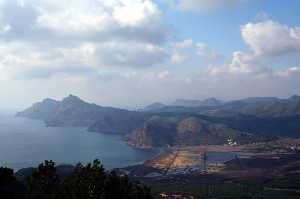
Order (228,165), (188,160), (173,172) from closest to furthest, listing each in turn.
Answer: (173,172), (228,165), (188,160)

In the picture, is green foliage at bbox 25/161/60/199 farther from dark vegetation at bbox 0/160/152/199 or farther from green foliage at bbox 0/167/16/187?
green foliage at bbox 0/167/16/187

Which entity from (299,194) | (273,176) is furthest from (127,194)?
(273,176)

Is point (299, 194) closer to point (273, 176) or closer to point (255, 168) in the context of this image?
point (273, 176)

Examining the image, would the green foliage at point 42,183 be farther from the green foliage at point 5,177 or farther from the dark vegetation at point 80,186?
the green foliage at point 5,177

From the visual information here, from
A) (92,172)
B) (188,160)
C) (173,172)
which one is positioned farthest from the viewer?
(188,160)

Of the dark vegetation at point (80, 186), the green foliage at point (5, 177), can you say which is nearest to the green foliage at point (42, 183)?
the dark vegetation at point (80, 186)

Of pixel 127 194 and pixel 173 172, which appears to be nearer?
pixel 127 194

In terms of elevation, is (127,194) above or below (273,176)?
above

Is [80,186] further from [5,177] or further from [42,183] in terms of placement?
[5,177]

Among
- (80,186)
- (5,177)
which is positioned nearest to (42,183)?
(5,177)
